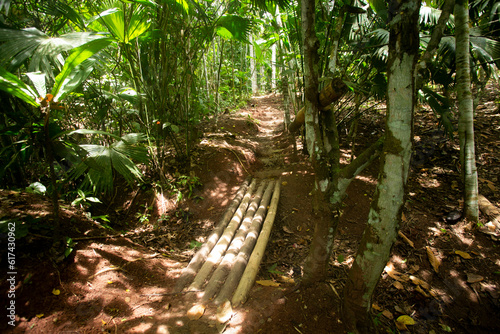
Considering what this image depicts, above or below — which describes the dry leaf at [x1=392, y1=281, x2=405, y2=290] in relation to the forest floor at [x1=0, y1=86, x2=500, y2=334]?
below

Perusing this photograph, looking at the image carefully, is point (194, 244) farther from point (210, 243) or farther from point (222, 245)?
point (222, 245)

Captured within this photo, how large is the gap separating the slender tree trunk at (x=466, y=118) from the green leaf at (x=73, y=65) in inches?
138

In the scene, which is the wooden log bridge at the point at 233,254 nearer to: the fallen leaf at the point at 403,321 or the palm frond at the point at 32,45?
the fallen leaf at the point at 403,321

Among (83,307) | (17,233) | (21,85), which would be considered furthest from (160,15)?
(83,307)

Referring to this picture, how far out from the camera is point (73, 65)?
5.20 feet

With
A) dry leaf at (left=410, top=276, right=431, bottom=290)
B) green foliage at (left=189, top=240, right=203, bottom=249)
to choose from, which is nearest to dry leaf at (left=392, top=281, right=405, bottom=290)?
dry leaf at (left=410, top=276, right=431, bottom=290)

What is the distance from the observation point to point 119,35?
9.37 ft

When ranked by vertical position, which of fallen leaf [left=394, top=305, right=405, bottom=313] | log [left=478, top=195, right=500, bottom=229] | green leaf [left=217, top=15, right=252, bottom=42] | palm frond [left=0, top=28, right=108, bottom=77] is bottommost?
fallen leaf [left=394, top=305, right=405, bottom=313]

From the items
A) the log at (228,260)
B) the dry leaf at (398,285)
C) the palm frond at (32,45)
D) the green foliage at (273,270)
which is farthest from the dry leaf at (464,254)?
the palm frond at (32,45)

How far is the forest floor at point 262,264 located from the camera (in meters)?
1.69

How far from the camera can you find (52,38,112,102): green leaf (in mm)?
1566

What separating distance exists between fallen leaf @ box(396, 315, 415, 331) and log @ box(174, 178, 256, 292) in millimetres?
1821

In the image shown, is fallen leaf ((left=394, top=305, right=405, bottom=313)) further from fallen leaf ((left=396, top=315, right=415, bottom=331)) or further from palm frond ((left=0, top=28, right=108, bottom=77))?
palm frond ((left=0, top=28, right=108, bottom=77))

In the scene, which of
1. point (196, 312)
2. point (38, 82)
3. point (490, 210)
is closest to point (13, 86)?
point (38, 82)
